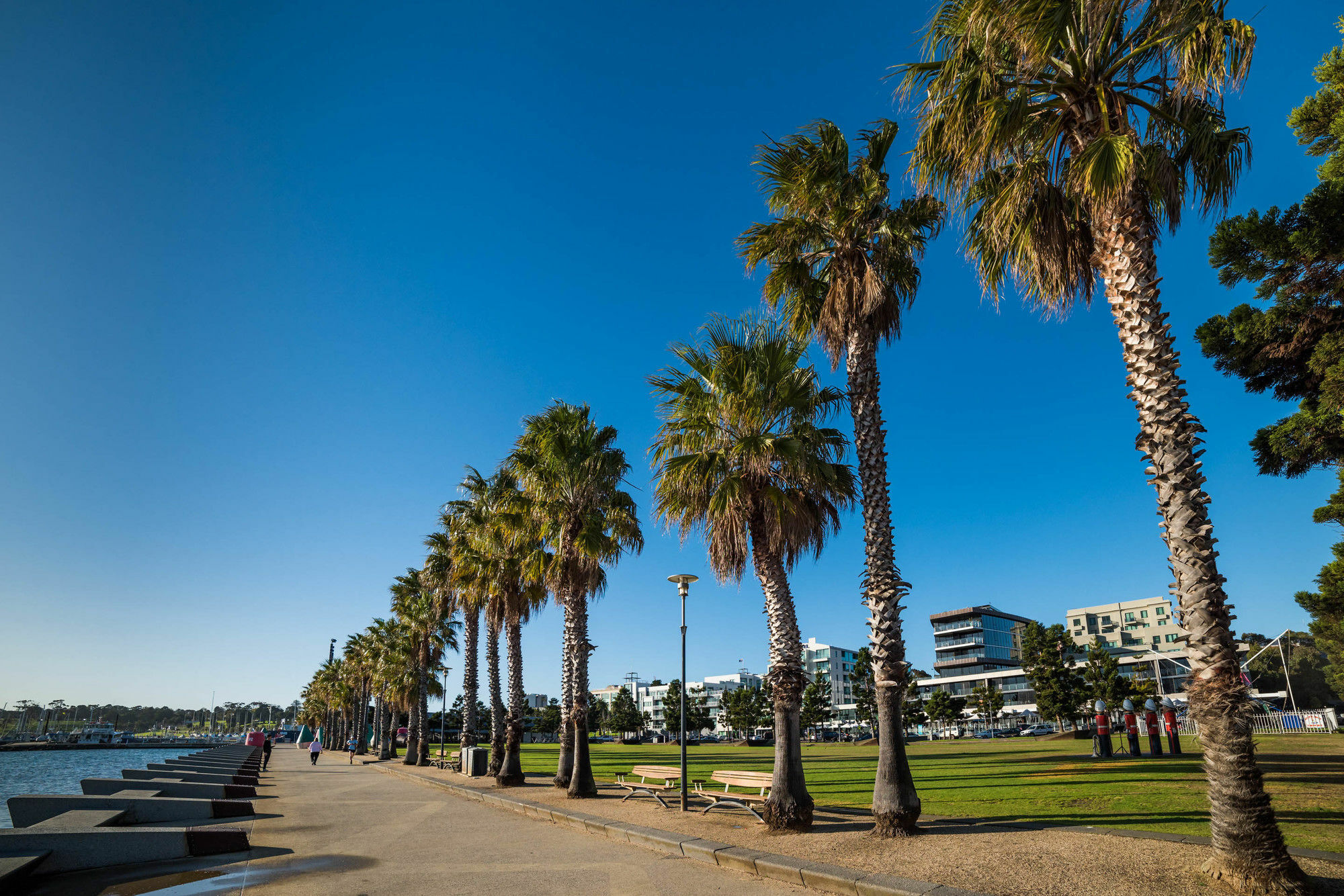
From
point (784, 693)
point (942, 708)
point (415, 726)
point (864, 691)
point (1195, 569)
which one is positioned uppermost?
point (1195, 569)

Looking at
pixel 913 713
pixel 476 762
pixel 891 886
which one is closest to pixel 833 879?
pixel 891 886

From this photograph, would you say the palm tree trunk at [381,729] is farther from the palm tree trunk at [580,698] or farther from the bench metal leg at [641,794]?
the bench metal leg at [641,794]

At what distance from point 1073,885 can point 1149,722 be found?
19827mm

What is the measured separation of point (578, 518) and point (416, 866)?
10810 millimetres

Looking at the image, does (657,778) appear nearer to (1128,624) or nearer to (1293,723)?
(1293,723)

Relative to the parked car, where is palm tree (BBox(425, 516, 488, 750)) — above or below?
above

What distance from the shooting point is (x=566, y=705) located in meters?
20.2

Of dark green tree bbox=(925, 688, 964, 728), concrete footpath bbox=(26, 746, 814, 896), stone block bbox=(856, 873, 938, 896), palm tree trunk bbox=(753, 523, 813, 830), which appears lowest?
dark green tree bbox=(925, 688, 964, 728)

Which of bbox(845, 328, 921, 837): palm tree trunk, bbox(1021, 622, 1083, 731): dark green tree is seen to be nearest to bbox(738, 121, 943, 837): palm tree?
bbox(845, 328, 921, 837): palm tree trunk

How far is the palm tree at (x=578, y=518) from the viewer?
63.5ft

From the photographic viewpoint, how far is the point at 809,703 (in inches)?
2965

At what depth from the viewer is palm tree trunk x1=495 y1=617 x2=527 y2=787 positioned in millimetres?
22453

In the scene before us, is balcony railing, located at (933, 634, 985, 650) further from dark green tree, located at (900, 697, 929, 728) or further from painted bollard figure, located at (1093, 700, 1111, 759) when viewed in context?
painted bollard figure, located at (1093, 700, 1111, 759)

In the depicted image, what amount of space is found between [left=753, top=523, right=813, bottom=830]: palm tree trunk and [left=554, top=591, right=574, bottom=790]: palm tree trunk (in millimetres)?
7601
